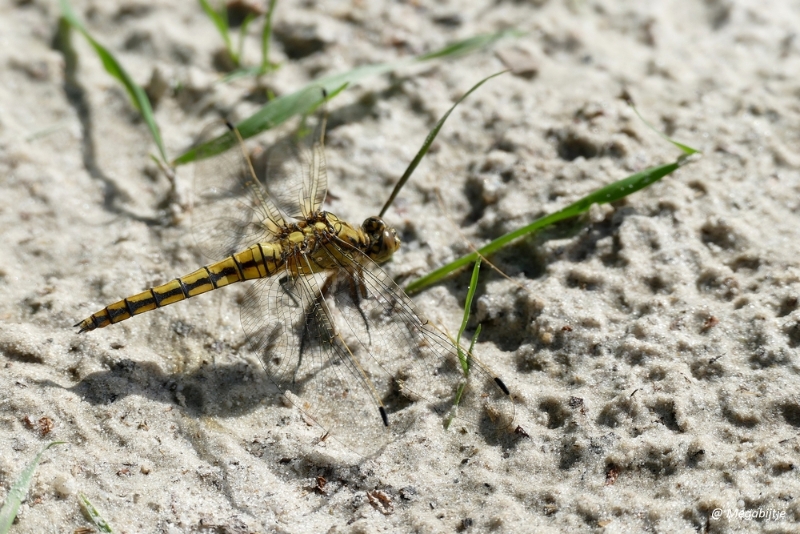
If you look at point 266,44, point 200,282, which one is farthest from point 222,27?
point 200,282

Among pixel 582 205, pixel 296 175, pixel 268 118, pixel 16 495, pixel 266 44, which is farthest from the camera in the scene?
pixel 266 44

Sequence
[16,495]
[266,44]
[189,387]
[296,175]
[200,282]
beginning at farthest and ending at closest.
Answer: [266,44], [296,175], [200,282], [189,387], [16,495]

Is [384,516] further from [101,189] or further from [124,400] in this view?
[101,189]

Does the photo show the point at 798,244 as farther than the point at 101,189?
No

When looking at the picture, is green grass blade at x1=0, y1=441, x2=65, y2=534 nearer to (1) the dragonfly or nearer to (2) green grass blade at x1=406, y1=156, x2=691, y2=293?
(1) the dragonfly

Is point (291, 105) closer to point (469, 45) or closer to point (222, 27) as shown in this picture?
point (222, 27)

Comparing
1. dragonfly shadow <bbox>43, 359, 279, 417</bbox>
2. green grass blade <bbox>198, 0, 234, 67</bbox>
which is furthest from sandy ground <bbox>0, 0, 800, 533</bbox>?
green grass blade <bbox>198, 0, 234, 67</bbox>

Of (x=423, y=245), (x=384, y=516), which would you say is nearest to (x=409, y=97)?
(x=423, y=245)
